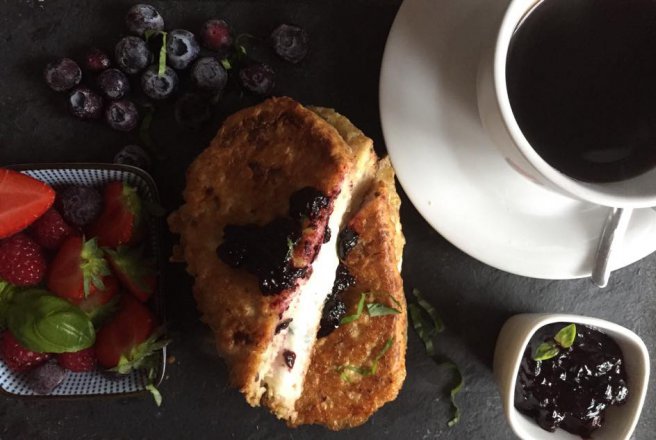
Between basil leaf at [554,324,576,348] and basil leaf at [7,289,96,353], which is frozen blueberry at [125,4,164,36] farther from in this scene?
basil leaf at [554,324,576,348]

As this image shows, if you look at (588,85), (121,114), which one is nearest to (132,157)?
(121,114)

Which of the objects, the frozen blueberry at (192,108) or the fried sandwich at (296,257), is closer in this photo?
the fried sandwich at (296,257)

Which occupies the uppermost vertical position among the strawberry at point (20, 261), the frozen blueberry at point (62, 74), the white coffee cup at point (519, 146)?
the white coffee cup at point (519, 146)

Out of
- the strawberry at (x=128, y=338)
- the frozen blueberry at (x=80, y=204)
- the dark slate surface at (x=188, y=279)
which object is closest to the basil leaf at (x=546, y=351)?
the dark slate surface at (x=188, y=279)

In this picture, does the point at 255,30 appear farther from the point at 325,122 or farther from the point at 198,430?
the point at 198,430

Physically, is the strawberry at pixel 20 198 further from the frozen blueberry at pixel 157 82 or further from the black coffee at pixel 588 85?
the black coffee at pixel 588 85

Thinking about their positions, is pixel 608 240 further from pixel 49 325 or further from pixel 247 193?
pixel 49 325
